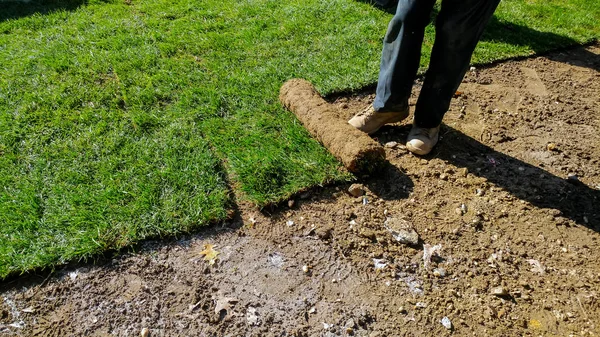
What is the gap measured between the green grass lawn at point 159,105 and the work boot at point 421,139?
2.20 ft

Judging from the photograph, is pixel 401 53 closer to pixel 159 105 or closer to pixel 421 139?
pixel 421 139

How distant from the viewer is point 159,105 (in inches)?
143

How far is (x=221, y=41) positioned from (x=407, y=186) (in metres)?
2.60

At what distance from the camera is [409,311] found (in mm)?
2350

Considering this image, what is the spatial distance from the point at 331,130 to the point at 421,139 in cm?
73

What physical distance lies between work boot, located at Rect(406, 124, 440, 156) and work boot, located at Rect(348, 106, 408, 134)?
17 centimetres

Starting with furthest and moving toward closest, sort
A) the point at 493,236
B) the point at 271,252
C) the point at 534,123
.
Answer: the point at 534,123
the point at 493,236
the point at 271,252

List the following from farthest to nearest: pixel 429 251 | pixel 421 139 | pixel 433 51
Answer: pixel 421 139, pixel 433 51, pixel 429 251

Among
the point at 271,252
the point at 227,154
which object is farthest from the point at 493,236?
the point at 227,154

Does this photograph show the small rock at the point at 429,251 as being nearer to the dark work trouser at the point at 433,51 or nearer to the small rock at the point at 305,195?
the small rock at the point at 305,195

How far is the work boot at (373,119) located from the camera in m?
3.37

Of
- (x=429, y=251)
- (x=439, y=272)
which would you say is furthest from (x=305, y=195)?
(x=439, y=272)

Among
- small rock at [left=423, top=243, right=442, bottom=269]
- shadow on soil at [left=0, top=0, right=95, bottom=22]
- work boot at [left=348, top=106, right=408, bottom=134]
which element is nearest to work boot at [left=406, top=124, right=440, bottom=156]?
work boot at [left=348, top=106, right=408, bottom=134]

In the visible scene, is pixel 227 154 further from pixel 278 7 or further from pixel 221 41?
pixel 278 7
